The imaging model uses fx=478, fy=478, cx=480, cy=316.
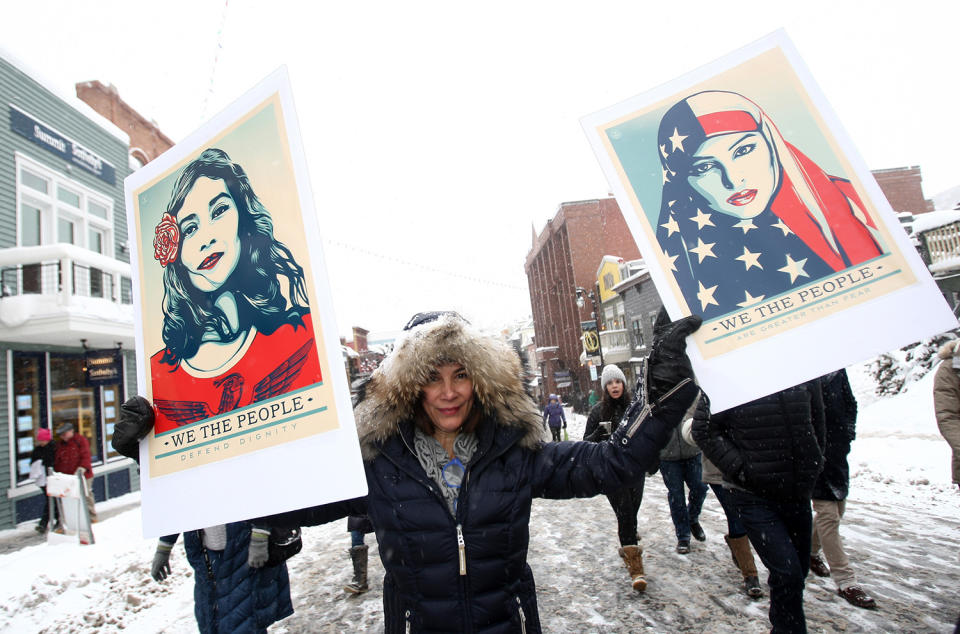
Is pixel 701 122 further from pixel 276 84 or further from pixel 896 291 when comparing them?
pixel 276 84

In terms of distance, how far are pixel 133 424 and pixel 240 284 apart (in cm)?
68

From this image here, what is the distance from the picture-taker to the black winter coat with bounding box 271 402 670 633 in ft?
5.87

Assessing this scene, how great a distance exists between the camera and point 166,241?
1.97 meters

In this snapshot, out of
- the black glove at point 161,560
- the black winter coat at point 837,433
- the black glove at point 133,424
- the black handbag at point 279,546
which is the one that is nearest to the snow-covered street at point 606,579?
the black winter coat at point 837,433

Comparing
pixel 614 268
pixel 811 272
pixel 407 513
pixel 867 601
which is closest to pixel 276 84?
pixel 407 513

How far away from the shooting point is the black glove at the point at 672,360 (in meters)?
1.81

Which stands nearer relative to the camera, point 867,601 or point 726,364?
point 726,364

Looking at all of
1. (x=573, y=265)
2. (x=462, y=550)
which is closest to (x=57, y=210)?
(x=462, y=550)

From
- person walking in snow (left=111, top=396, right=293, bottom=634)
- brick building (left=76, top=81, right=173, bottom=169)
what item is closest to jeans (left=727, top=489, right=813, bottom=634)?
person walking in snow (left=111, top=396, right=293, bottom=634)

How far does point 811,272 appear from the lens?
70.6 inches

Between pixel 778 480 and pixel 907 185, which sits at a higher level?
pixel 907 185

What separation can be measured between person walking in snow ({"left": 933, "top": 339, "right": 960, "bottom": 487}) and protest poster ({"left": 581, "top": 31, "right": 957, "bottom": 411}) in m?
2.44

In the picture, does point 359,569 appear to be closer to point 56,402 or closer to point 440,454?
point 440,454

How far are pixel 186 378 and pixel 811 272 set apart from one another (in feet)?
7.92
